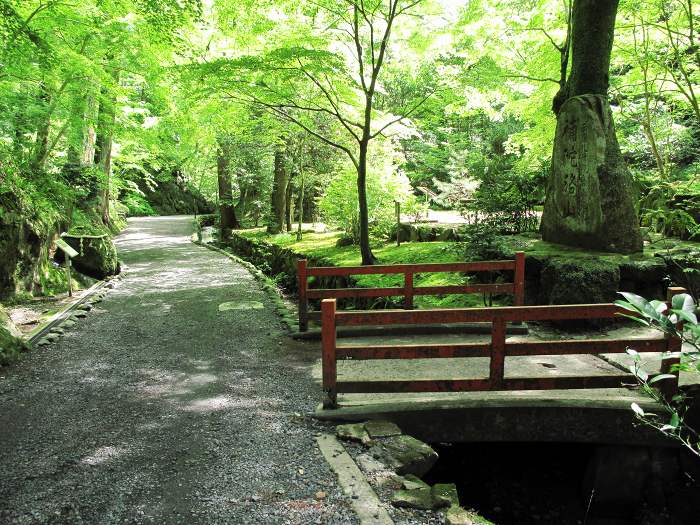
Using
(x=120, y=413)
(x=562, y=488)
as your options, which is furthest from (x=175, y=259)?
(x=562, y=488)

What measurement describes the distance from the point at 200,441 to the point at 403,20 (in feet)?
28.9

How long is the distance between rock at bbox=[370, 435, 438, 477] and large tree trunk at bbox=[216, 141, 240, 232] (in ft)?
56.4

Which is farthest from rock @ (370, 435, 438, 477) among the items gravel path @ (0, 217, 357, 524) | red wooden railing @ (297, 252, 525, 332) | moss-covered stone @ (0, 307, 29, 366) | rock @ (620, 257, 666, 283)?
moss-covered stone @ (0, 307, 29, 366)

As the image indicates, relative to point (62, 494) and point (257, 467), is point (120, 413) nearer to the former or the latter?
point (62, 494)

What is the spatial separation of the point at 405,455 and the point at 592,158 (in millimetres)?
5965

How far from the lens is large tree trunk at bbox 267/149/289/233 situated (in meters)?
16.5

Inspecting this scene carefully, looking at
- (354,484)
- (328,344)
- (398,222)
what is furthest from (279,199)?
(354,484)

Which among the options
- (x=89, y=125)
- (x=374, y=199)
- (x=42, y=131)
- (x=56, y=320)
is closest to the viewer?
(x=56, y=320)

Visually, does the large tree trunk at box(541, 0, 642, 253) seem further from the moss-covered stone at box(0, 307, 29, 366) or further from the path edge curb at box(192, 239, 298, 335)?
the moss-covered stone at box(0, 307, 29, 366)

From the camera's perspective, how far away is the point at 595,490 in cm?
444

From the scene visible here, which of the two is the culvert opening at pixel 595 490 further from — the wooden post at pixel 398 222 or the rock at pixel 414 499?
the wooden post at pixel 398 222

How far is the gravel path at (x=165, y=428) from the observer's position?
311cm

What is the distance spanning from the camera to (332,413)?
169 inches

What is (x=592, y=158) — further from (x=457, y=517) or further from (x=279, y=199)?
(x=279, y=199)
